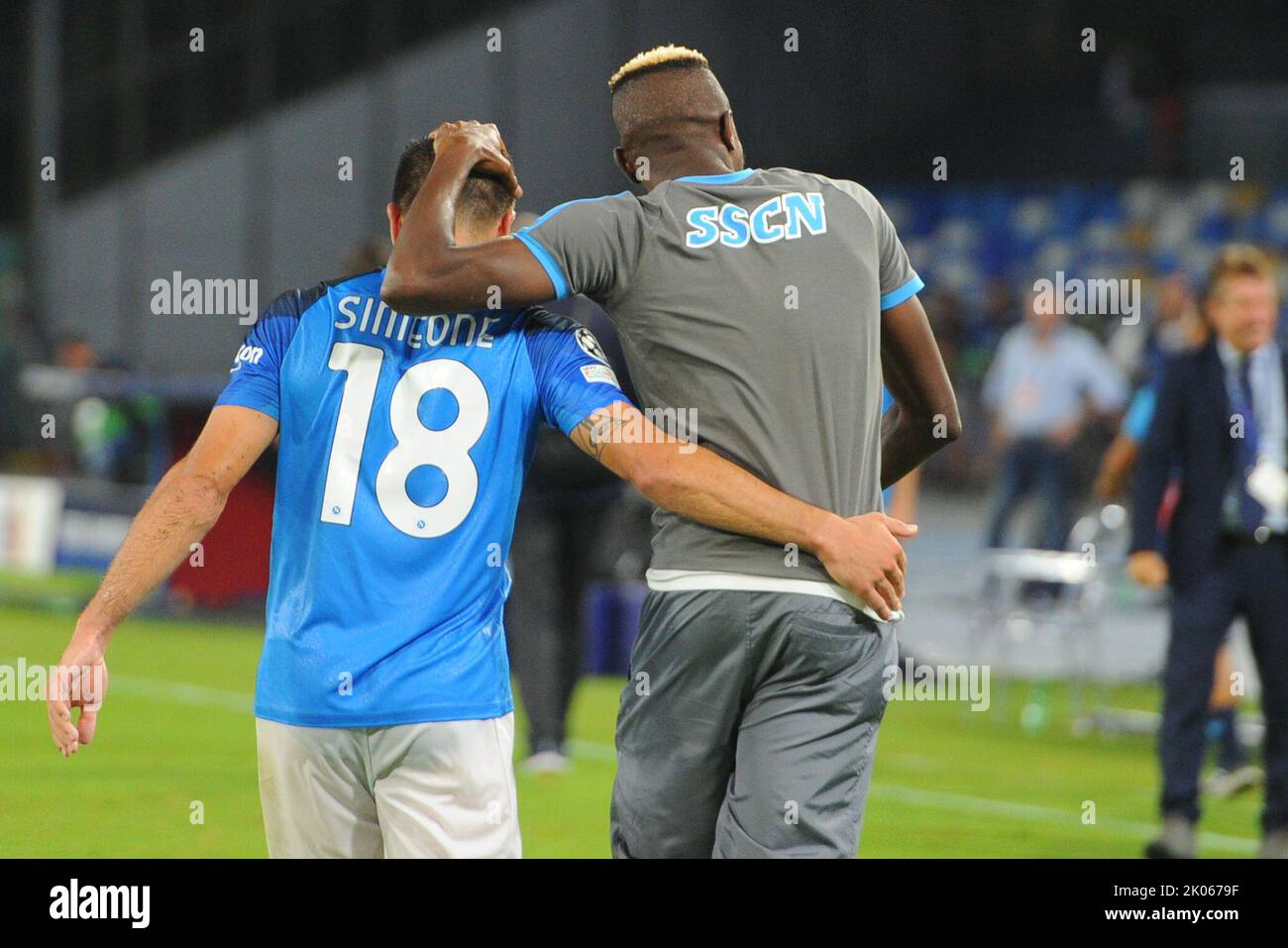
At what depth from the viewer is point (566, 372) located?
11.9 ft

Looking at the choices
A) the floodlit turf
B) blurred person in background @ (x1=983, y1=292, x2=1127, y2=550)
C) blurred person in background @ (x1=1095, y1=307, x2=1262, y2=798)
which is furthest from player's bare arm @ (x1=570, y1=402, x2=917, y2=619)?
blurred person in background @ (x1=983, y1=292, x2=1127, y2=550)

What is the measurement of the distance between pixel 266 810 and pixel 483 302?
112cm

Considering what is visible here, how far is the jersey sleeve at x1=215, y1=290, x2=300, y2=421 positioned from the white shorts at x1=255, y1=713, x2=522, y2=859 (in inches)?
25.5

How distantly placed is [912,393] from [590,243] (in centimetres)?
94

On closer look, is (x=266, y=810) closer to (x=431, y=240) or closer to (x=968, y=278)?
(x=431, y=240)

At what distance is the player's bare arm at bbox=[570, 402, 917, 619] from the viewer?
3590 mm

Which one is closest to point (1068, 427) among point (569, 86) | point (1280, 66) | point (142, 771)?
point (142, 771)

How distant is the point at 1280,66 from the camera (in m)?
28.8

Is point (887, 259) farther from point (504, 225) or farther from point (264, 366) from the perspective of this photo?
point (264, 366)

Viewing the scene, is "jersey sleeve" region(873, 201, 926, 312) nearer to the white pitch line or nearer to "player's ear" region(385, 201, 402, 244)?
"player's ear" region(385, 201, 402, 244)

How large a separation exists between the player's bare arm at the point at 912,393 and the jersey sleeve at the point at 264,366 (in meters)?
1.34

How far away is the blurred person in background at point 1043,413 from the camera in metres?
13.6
